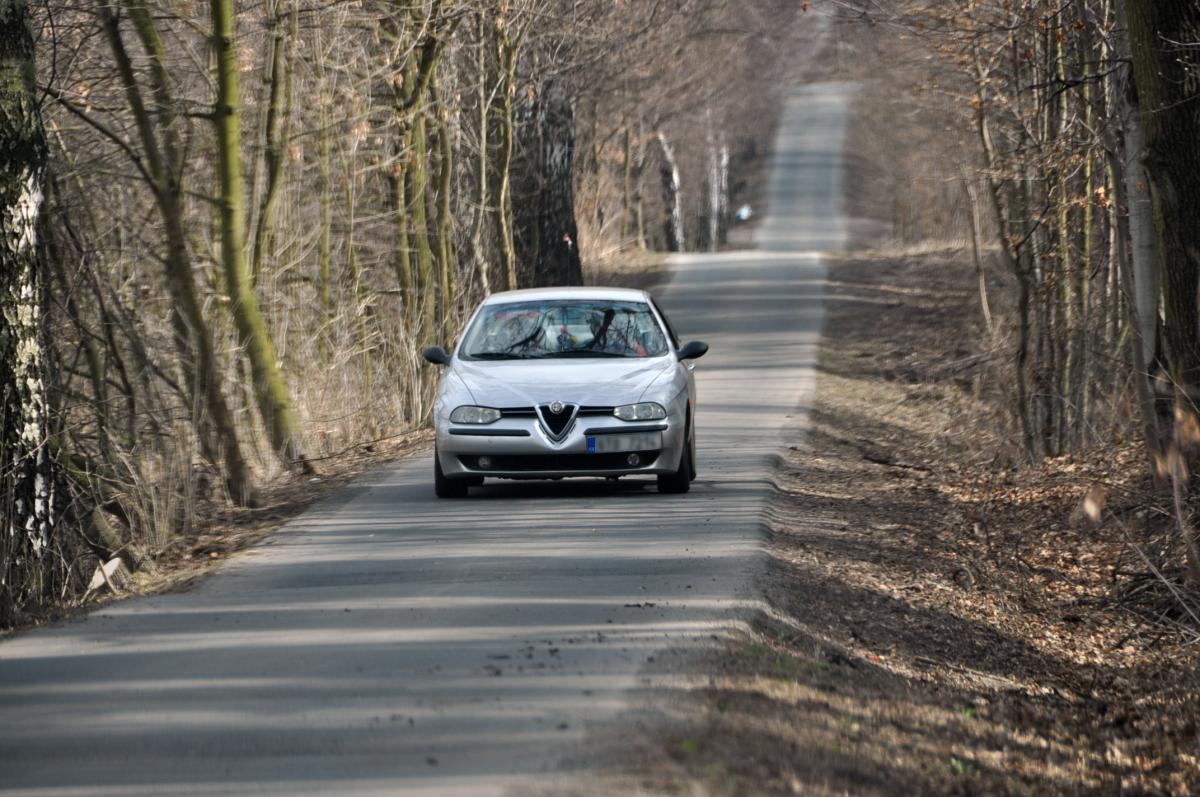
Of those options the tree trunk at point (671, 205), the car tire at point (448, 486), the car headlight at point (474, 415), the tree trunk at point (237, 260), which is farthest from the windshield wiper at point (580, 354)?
the tree trunk at point (671, 205)

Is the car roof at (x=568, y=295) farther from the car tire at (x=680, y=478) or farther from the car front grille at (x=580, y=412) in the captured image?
the car front grille at (x=580, y=412)

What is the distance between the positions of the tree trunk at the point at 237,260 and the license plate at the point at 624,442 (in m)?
4.44

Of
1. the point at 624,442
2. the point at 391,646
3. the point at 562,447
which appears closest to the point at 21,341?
the point at 391,646

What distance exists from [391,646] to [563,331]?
6264 millimetres

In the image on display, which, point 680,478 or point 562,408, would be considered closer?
point 562,408

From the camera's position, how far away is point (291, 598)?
31.2ft

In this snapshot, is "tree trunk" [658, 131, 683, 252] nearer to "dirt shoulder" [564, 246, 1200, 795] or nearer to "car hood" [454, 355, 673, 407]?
"dirt shoulder" [564, 246, 1200, 795]

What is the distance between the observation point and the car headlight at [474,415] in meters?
12.9

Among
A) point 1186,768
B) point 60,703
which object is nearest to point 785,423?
point 1186,768

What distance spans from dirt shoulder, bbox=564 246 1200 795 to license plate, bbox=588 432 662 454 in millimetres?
1067

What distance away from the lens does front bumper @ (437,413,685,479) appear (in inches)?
504

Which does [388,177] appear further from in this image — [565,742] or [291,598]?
[565,742]

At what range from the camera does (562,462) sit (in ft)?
42.1

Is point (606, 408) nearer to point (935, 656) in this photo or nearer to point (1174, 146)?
point (935, 656)
